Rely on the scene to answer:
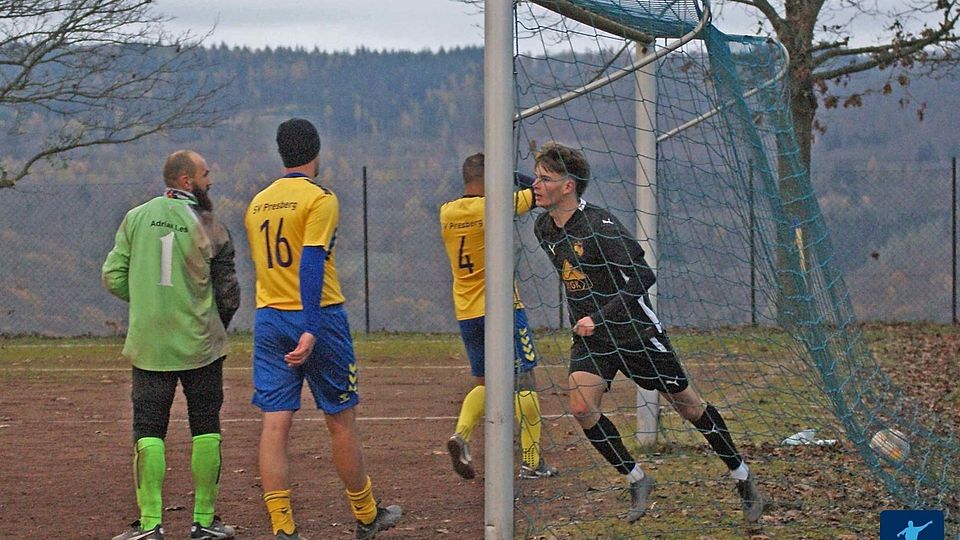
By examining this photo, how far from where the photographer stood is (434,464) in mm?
8812

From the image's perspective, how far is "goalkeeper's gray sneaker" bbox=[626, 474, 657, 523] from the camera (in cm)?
680

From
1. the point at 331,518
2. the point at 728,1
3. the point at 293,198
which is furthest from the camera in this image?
the point at 728,1

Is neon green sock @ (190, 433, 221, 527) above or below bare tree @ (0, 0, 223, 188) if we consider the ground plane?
below

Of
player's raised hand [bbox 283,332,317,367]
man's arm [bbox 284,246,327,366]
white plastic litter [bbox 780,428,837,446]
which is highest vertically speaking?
man's arm [bbox 284,246,327,366]

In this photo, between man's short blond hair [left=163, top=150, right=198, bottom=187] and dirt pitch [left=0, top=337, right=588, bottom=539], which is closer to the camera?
man's short blond hair [left=163, top=150, right=198, bottom=187]

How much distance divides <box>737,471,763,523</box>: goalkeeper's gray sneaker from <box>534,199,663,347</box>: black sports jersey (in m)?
0.86

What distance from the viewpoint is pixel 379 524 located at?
6633mm

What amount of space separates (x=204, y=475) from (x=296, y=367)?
894 millimetres

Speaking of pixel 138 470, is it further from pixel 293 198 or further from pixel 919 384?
pixel 919 384

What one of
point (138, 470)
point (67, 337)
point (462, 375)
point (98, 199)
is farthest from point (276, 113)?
point (138, 470)

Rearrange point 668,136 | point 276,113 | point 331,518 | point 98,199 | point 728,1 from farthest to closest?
1. point 276,113
2. point 98,199
3. point 728,1
4. point 668,136
5. point 331,518

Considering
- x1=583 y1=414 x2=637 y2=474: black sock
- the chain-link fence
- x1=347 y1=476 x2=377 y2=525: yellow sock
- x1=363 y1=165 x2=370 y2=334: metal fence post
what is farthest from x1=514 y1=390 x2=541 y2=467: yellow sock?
the chain-link fence

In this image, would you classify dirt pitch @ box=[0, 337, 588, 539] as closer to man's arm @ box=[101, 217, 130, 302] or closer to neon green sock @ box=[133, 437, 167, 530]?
neon green sock @ box=[133, 437, 167, 530]

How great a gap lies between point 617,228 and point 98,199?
16811 mm
